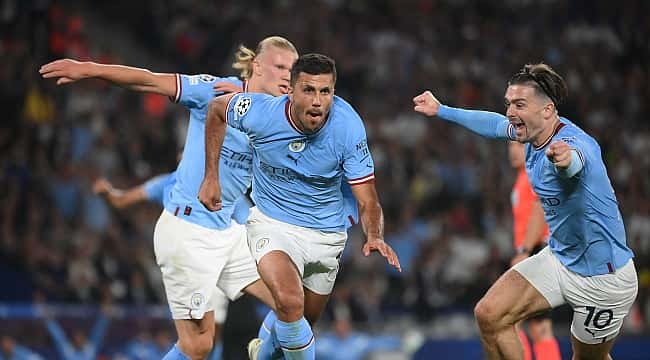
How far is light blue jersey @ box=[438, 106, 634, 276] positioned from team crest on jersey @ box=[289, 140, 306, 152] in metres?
1.42

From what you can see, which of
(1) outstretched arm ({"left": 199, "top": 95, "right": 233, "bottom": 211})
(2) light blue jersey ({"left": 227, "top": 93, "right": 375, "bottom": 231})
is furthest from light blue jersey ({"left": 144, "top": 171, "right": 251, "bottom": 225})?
(2) light blue jersey ({"left": 227, "top": 93, "right": 375, "bottom": 231})

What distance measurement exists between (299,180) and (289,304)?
82 centimetres

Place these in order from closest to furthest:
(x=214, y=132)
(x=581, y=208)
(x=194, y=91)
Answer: (x=581, y=208) < (x=214, y=132) < (x=194, y=91)

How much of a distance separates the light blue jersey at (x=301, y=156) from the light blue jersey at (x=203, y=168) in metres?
0.68

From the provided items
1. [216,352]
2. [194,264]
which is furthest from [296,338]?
[216,352]

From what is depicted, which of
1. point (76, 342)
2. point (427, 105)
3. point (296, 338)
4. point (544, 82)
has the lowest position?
point (76, 342)

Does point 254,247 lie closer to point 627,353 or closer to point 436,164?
point 627,353

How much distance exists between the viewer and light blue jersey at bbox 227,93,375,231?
7059 millimetres

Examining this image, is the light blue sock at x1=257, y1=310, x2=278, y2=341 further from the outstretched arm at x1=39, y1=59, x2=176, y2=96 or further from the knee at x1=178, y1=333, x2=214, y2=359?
the outstretched arm at x1=39, y1=59, x2=176, y2=96

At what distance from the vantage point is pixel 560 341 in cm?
1135

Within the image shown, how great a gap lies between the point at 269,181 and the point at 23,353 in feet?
17.8

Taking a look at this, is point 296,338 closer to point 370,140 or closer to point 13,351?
point 13,351

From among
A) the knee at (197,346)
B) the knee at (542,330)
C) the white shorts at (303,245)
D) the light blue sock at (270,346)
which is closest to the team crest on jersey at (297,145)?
the white shorts at (303,245)

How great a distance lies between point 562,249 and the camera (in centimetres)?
711
